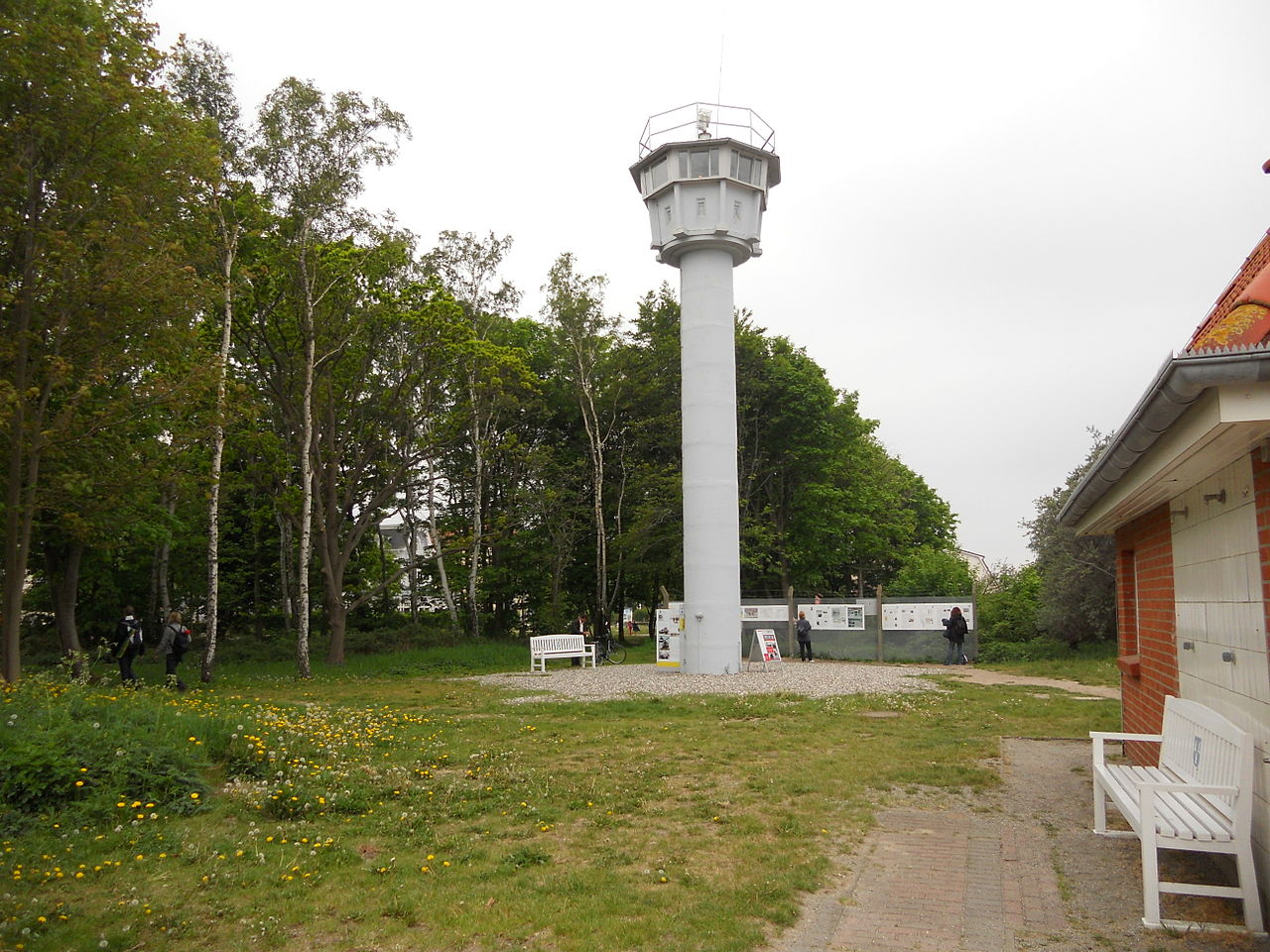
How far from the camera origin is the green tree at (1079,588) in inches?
1017

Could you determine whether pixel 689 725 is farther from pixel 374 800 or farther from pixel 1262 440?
pixel 1262 440

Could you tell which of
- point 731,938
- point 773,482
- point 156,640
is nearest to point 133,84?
point 731,938

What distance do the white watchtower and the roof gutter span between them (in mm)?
17463

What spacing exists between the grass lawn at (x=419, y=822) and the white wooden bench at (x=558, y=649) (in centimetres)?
1139

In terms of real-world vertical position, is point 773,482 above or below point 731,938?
above

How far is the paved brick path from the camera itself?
4957 mm

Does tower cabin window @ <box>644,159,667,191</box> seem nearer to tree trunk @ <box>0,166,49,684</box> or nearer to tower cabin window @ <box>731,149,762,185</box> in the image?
tower cabin window @ <box>731,149,762,185</box>

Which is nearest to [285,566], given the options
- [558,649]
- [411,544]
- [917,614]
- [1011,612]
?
[411,544]

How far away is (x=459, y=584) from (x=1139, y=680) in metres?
31.7

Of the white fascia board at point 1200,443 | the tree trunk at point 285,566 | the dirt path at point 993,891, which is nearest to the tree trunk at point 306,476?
the tree trunk at point 285,566

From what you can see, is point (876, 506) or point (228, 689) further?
point (876, 506)

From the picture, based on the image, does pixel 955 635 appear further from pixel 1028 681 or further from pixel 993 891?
pixel 993 891

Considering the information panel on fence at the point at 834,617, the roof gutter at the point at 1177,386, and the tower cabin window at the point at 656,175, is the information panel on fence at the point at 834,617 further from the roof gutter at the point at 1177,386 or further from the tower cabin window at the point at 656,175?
the roof gutter at the point at 1177,386

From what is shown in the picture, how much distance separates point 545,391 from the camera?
124ft
